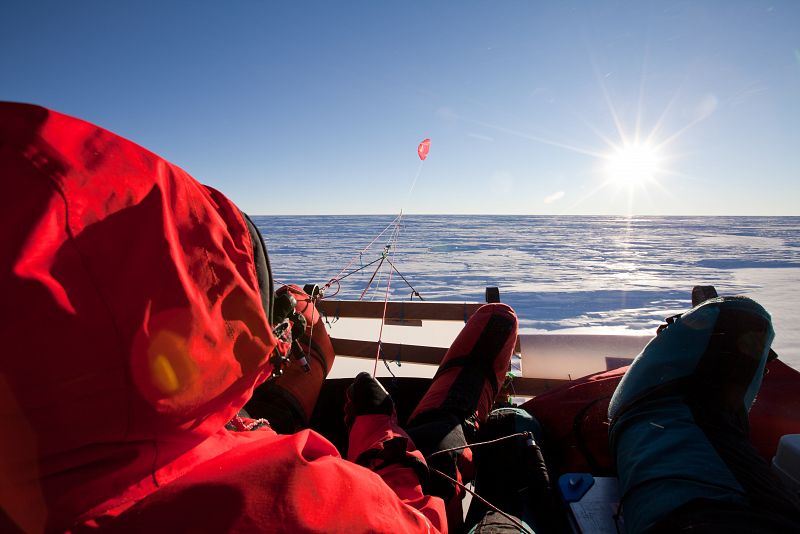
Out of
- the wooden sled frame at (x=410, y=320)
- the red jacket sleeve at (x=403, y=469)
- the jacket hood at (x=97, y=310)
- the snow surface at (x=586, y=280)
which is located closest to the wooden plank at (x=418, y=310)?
the wooden sled frame at (x=410, y=320)

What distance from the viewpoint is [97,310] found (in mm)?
416

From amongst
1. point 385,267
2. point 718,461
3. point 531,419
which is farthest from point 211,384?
point 385,267

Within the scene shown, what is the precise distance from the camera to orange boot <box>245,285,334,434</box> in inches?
70.6

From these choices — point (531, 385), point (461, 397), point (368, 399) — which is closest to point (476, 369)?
point (461, 397)

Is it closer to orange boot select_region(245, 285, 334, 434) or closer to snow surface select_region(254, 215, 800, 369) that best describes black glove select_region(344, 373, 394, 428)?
orange boot select_region(245, 285, 334, 434)

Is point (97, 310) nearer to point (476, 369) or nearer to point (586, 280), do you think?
point (476, 369)

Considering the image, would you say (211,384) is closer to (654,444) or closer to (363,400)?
(363,400)

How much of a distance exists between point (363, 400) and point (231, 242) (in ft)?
3.29

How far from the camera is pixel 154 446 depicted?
0.51 metres

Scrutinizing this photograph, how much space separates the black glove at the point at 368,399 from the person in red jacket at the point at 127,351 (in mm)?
760

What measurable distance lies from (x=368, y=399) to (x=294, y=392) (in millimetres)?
680

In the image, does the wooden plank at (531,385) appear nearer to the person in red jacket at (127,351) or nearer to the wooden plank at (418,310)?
the wooden plank at (418,310)

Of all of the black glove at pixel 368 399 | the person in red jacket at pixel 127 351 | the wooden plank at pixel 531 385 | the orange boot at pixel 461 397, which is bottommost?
the wooden plank at pixel 531 385

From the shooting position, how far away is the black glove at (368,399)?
142 centimetres
